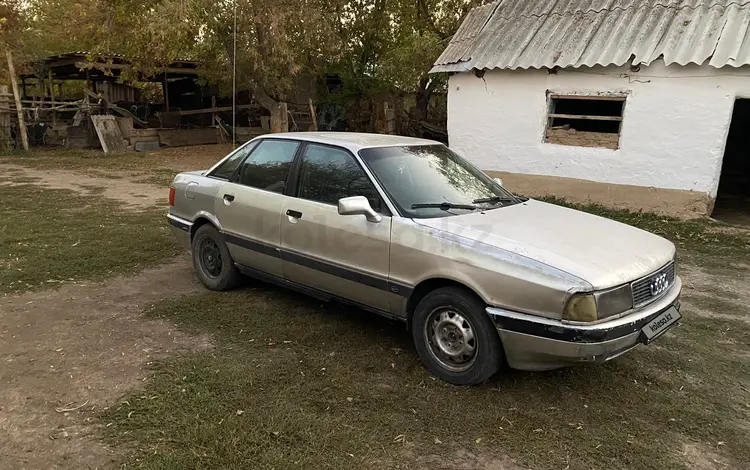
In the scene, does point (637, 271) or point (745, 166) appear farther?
point (745, 166)

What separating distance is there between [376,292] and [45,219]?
6547 mm

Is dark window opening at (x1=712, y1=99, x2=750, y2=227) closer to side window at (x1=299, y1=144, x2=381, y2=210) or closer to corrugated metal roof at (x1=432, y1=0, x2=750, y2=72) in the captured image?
corrugated metal roof at (x1=432, y1=0, x2=750, y2=72)

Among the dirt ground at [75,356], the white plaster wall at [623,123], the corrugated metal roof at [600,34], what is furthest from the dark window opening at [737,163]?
the dirt ground at [75,356]

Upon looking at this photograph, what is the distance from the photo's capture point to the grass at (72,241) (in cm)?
583

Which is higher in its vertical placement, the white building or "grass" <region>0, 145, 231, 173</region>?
the white building

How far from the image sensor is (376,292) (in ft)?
13.0

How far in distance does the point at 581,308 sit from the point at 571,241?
0.56 m

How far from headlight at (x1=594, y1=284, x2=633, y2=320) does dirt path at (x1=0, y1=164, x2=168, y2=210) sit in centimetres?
829

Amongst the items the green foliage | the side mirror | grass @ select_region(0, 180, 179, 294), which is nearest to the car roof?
the side mirror

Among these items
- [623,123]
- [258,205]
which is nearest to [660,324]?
[258,205]

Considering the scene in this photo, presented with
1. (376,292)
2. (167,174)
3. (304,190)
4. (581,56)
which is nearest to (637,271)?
(376,292)

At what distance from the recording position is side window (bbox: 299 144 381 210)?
412cm

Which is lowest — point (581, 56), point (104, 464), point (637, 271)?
point (104, 464)

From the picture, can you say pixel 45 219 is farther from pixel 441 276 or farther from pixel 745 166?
pixel 745 166
